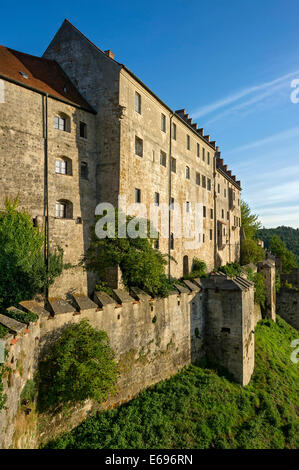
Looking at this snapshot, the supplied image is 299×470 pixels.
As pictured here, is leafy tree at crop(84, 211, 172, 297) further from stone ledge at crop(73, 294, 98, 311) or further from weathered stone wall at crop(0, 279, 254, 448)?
stone ledge at crop(73, 294, 98, 311)

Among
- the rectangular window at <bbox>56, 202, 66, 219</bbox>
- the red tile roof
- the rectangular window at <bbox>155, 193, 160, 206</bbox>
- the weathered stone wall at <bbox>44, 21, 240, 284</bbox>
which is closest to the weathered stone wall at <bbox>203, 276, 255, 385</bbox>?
the weathered stone wall at <bbox>44, 21, 240, 284</bbox>

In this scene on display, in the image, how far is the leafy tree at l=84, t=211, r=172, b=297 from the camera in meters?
16.7

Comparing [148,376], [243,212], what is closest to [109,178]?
[148,376]

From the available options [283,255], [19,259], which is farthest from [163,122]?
[283,255]

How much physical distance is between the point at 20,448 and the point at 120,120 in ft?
57.7

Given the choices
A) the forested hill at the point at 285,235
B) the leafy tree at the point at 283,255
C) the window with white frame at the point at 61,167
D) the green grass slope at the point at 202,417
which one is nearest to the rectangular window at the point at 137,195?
the window with white frame at the point at 61,167

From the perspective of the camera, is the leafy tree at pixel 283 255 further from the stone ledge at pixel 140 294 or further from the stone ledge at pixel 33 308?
the stone ledge at pixel 33 308

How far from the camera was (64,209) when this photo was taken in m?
19.2

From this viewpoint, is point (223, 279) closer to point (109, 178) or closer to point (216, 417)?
→ point (216, 417)

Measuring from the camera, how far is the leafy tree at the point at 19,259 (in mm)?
14148

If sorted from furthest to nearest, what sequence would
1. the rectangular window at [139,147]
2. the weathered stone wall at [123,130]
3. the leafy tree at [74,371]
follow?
the rectangular window at [139,147] → the weathered stone wall at [123,130] → the leafy tree at [74,371]

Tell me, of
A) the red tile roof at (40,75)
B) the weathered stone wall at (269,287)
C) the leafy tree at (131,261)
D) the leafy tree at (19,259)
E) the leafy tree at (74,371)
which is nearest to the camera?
the leafy tree at (74,371)

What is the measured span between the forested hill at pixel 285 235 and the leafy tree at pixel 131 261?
9750 centimetres

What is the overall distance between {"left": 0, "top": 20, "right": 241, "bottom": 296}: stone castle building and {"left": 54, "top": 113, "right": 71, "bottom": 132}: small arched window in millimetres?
59
